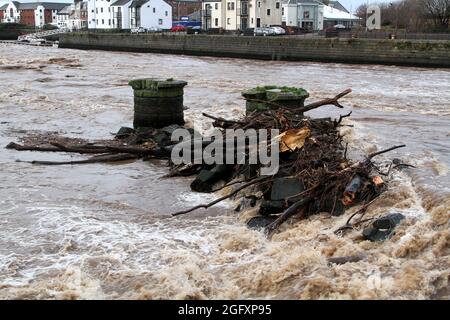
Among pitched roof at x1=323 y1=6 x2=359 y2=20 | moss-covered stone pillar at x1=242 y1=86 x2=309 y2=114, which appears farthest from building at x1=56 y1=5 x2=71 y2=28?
moss-covered stone pillar at x1=242 y1=86 x2=309 y2=114

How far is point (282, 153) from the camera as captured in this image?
970 cm

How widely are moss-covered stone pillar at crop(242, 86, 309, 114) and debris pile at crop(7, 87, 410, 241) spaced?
0.03m

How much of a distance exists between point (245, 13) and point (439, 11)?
2991cm

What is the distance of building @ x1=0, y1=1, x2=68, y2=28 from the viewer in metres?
142

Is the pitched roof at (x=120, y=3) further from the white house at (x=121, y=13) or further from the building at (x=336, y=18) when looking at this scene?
the building at (x=336, y=18)

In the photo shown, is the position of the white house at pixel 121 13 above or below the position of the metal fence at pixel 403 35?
above

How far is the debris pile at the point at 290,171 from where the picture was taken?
26.9ft

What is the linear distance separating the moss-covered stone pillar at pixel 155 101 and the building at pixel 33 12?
135m

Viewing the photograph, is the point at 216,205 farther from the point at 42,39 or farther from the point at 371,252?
the point at 42,39

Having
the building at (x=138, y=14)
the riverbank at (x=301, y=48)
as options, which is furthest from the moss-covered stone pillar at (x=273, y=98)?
the building at (x=138, y=14)

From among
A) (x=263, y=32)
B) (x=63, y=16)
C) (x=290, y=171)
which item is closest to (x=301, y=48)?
(x=263, y=32)

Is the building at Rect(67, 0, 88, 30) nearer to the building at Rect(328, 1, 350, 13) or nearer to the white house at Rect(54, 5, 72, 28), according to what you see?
the white house at Rect(54, 5, 72, 28)

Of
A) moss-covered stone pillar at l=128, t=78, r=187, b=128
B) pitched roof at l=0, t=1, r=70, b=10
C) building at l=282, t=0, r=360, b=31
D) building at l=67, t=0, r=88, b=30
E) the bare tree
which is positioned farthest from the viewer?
pitched roof at l=0, t=1, r=70, b=10
